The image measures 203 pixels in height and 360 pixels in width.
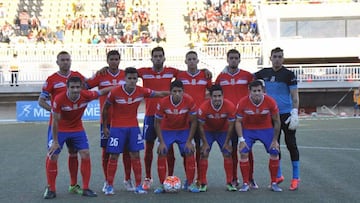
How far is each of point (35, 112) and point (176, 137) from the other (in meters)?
14.2

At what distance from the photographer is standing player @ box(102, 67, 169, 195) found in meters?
6.76

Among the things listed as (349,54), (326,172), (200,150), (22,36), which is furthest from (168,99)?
(349,54)

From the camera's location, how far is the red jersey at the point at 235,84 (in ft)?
23.6

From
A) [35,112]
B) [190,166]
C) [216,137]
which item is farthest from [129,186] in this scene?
[35,112]

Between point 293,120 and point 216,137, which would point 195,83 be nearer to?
point 216,137

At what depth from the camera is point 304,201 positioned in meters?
6.22

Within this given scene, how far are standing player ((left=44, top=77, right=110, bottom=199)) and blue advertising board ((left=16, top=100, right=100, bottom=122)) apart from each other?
13.3 metres

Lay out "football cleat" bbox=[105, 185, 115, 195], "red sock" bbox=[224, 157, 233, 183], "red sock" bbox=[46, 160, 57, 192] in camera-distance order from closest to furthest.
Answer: "red sock" bbox=[46, 160, 57, 192]
"football cleat" bbox=[105, 185, 115, 195]
"red sock" bbox=[224, 157, 233, 183]

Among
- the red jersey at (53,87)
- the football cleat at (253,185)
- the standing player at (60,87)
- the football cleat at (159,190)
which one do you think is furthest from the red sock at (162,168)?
the red jersey at (53,87)

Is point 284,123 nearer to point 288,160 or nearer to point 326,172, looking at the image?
point 326,172

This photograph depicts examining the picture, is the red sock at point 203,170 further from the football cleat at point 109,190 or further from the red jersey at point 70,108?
the red jersey at point 70,108

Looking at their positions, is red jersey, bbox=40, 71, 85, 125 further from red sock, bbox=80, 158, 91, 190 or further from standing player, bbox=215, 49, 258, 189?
standing player, bbox=215, 49, 258, 189

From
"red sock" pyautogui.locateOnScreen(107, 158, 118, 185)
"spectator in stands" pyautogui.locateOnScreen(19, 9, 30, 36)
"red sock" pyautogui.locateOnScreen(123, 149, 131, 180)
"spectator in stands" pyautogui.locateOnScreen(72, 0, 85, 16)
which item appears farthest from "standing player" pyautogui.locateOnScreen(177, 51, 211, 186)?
"spectator in stands" pyautogui.locateOnScreen(72, 0, 85, 16)

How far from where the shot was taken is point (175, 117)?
6926 mm
